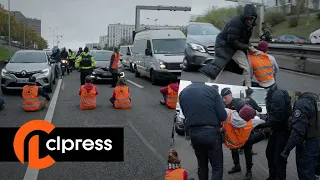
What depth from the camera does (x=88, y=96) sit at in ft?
7.06

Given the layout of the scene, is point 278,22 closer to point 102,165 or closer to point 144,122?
point 102,165

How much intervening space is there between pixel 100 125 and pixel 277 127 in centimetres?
123

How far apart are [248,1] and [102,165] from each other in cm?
115

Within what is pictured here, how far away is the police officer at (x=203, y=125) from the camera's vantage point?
0.94 meters

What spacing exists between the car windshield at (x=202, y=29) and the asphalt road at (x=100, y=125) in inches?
25.5

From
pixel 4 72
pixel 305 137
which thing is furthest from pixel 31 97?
pixel 305 137

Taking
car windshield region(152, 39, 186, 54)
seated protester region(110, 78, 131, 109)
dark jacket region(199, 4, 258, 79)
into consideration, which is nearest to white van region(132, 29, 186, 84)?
car windshield region(152, 39, 186, 54)

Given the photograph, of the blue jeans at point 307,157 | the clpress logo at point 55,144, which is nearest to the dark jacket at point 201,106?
the blue jeans at point 307,157

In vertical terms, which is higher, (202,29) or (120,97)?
(202,29)

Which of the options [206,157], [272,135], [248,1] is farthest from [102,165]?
[248,1]

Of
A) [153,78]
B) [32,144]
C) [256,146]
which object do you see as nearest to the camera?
[256,146]

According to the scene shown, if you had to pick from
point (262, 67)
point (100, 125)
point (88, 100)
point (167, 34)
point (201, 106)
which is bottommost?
point (100, 125)

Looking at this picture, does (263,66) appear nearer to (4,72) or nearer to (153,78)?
(153,78)

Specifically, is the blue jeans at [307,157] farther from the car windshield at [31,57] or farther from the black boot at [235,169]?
the car windshield at [31,57]
